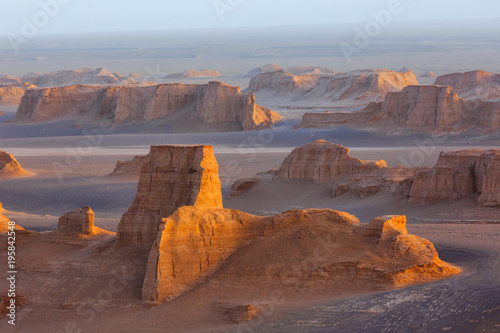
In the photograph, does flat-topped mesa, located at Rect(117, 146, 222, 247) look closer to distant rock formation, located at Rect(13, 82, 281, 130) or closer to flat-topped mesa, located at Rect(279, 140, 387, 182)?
flat-topped mesa, located at Rect(279, 140, 387, 182)

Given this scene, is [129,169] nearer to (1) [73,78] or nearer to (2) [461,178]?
(2) [461,178]

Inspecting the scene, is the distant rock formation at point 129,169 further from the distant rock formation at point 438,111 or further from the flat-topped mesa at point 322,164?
the distant rock formation at point 438,111

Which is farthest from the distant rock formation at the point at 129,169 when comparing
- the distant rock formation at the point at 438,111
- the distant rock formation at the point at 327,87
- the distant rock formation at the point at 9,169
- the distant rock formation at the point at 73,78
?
the distant rock formation at the point at 73,78

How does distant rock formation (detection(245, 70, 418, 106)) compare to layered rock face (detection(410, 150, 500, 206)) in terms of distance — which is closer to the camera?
layered rock face (detection(410, 150, 500, 206))

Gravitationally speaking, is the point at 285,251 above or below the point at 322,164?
below

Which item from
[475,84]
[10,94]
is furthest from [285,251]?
[10,94]

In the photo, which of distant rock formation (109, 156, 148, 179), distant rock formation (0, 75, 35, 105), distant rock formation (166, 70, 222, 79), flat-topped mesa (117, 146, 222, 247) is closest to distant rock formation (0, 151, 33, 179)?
distant rock formation (109, 156, 148, 179)
